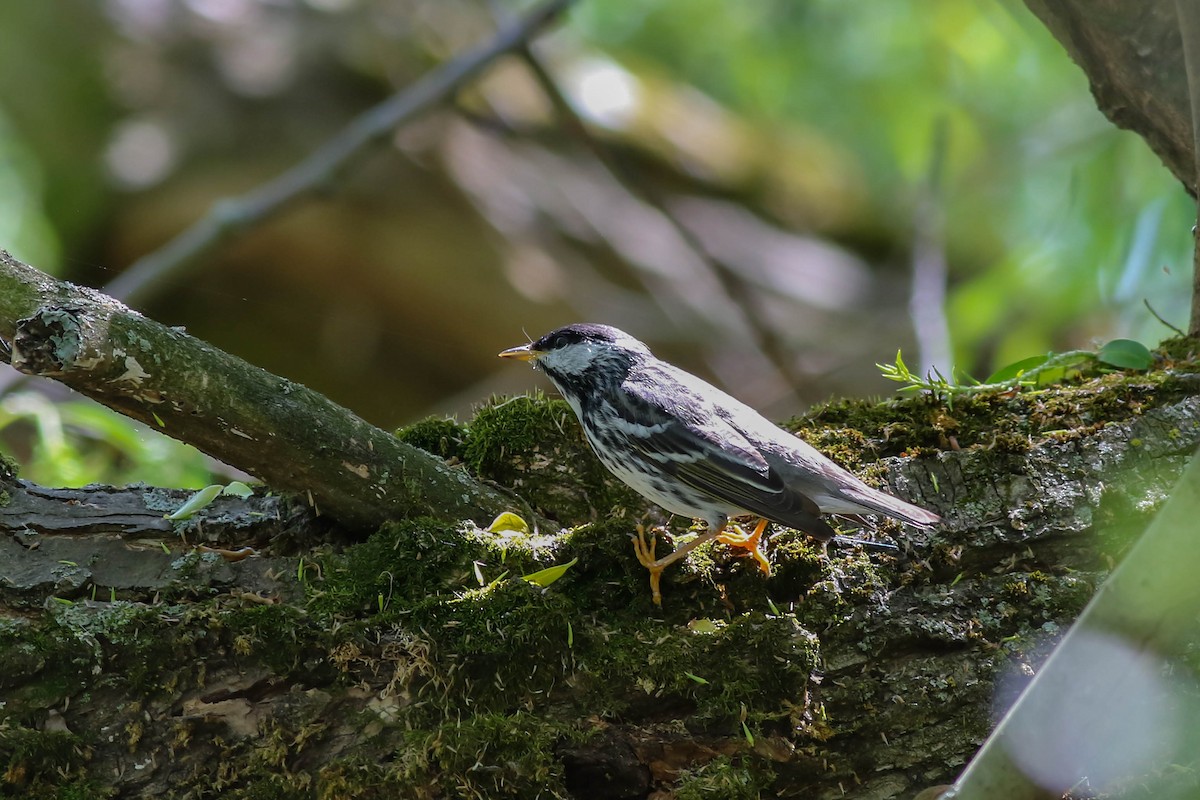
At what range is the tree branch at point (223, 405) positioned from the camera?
2.48 m

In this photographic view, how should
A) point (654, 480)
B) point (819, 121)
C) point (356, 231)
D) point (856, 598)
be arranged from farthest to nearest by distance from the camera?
point (819, 121), point (356, 231), point (654, 480), point (856, 598)

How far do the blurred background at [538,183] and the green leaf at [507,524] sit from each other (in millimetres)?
3838

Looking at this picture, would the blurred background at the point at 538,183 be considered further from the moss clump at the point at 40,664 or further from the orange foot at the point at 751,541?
the moss clump at the point at 40,664

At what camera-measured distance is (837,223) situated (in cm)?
1059

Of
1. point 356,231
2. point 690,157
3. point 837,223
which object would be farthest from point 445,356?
point 837,223

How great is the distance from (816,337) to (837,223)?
1.71 meters

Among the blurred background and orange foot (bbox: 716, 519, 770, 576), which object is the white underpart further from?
the blurred background

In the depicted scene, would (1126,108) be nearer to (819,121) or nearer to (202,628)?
(202,628)

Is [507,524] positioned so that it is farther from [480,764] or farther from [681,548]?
[480,764]

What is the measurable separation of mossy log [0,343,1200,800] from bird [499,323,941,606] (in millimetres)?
137

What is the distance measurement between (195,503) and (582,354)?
1.75m

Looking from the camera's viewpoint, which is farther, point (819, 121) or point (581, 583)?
point (819, 121)

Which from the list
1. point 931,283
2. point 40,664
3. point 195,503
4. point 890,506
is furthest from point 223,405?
point 931,283

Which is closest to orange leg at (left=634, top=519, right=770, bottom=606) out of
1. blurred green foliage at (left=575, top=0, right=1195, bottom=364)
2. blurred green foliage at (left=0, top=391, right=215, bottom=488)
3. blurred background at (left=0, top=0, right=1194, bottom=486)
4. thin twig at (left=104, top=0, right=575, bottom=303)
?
blurred green foliage at (left=0, top=391, right=215, bottom=488)
